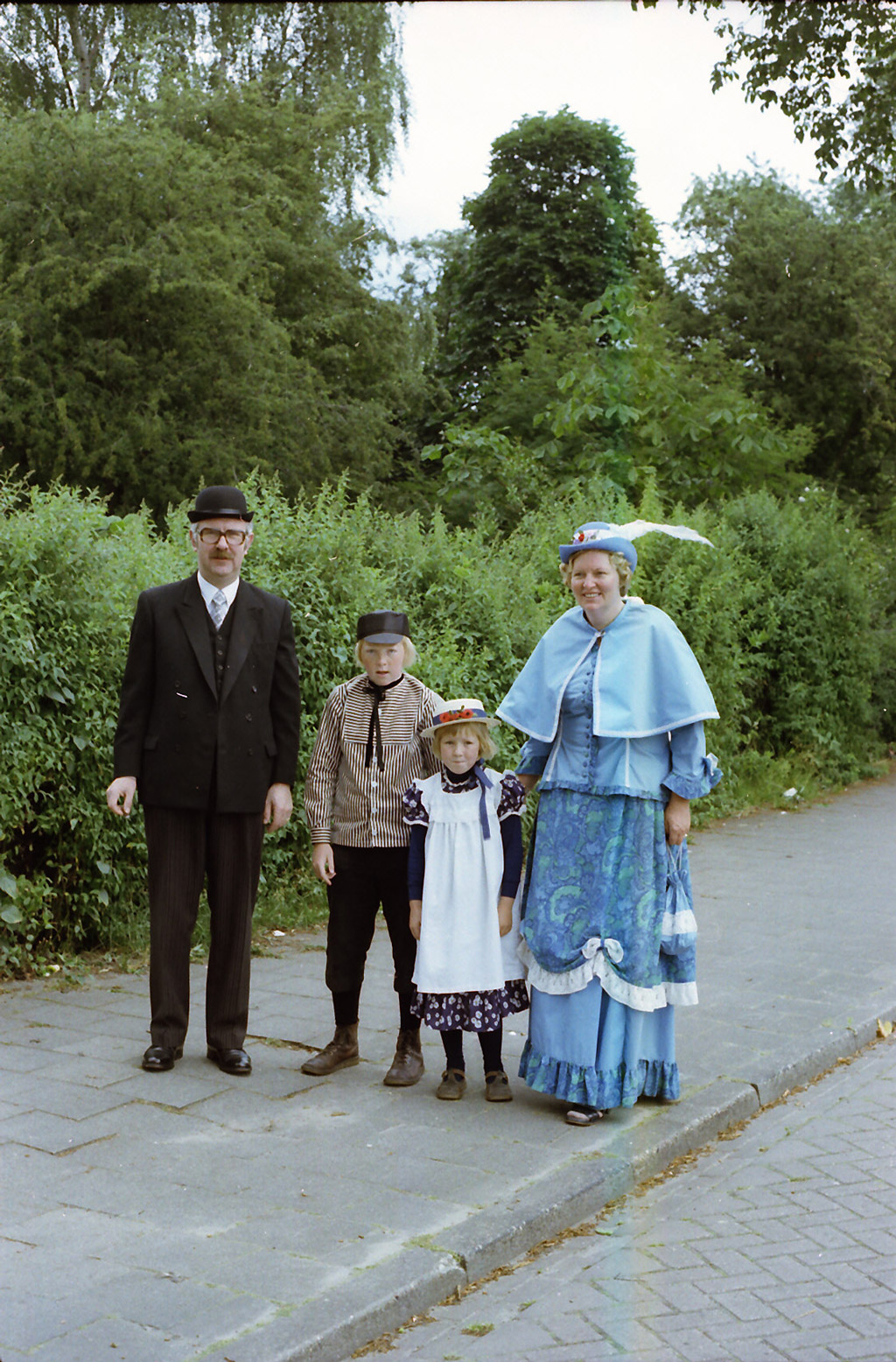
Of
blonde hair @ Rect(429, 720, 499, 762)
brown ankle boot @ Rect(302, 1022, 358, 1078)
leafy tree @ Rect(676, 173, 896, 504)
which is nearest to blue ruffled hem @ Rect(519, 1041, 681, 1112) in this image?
brown ankle boot @ Rect(302, 1022, 358, 1078)

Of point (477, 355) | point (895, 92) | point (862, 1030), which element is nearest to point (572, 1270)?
point (862, 1030)

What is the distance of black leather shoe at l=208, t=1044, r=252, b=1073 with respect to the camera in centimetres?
540

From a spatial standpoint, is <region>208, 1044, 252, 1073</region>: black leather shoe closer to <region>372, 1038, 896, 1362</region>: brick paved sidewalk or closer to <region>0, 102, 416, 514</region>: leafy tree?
<region>372, 1038, 896, 1362</region>: brick paved sidewalk

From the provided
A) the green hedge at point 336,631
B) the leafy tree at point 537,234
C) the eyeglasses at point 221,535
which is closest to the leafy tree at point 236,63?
the leafy tree at point 537,234

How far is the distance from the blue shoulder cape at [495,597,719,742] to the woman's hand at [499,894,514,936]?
62 cm

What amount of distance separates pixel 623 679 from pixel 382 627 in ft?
3.17

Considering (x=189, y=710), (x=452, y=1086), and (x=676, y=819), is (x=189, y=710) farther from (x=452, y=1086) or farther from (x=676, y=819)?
(x=676, y=819)

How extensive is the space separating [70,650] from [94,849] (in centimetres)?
98

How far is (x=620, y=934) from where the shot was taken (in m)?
5.02

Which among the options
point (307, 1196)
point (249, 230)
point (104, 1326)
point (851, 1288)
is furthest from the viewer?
point (249, 230)

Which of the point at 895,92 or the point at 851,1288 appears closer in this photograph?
the point at 851,1288

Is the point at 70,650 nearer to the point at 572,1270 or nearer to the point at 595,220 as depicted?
the point at 572,1270

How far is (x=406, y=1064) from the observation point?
539 cm

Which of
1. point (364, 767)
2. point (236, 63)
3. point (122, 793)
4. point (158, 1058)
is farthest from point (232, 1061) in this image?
point (236, 63)
